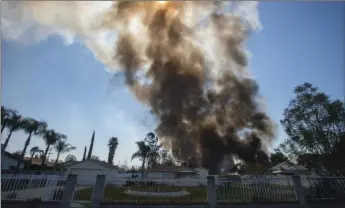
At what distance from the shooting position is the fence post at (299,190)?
8.40m

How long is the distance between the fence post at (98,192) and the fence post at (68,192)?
2.67 ft


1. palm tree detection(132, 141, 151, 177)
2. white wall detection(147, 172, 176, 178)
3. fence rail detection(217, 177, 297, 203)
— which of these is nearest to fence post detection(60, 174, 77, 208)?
fence rail detection(217, 177, 297, 203)

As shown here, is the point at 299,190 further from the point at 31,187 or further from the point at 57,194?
the point at 31,187

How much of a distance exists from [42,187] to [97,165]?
17295 mm

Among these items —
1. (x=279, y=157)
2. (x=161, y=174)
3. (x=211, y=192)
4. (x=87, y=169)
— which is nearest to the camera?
(x=211, y=192)

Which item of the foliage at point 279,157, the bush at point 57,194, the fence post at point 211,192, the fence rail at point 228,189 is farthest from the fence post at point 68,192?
the foliage at point 279,157

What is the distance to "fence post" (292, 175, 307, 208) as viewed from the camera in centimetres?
840

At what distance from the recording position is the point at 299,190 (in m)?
8.56

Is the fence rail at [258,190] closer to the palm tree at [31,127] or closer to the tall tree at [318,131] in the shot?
the tall tree at [318,131]

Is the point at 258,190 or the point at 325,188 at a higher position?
the point at 325,188

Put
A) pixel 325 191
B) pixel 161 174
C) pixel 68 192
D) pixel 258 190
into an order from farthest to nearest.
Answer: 1. pixel 161 174
2. pixel 325 191
3. pixel 258 190
4. pixel 68 192

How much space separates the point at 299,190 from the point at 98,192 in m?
8.08

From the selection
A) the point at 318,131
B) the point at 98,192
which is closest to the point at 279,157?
the point at 318,131

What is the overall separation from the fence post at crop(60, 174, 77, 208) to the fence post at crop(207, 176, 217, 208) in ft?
17.1
